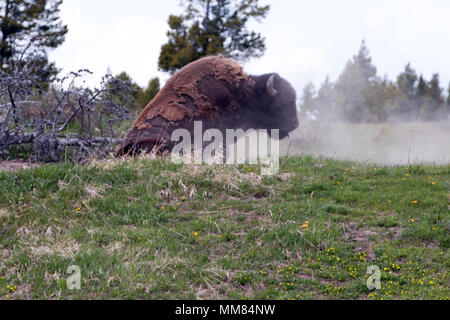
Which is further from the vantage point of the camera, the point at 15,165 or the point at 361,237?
the point at 15,165

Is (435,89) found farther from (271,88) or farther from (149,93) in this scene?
(271,88)

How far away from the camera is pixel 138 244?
5441mm

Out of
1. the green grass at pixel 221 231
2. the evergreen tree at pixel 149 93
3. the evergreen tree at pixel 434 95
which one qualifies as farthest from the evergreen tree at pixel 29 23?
the evergreen tree at pixel 434 95

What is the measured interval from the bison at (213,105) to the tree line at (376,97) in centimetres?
2865

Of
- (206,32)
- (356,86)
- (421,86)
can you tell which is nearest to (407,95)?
(421,86)

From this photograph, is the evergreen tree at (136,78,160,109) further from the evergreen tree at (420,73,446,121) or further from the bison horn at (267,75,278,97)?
the evergreen tree at (420,73,446,121)

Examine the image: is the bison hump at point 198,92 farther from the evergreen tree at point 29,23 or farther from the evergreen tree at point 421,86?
the evergreen tree at point 421,86

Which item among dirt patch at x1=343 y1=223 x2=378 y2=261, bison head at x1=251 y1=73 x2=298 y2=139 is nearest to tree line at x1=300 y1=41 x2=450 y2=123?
bison head at x1=251 y1=73 x2=298 y2=139

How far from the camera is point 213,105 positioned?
9.76 m

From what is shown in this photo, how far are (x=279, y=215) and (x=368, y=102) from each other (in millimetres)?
40382

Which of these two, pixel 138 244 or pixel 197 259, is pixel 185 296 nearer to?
pixel 197 259

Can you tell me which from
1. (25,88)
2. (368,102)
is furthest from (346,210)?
(368,102)

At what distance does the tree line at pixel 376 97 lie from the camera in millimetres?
43400

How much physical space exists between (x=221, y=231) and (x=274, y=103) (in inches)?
216
